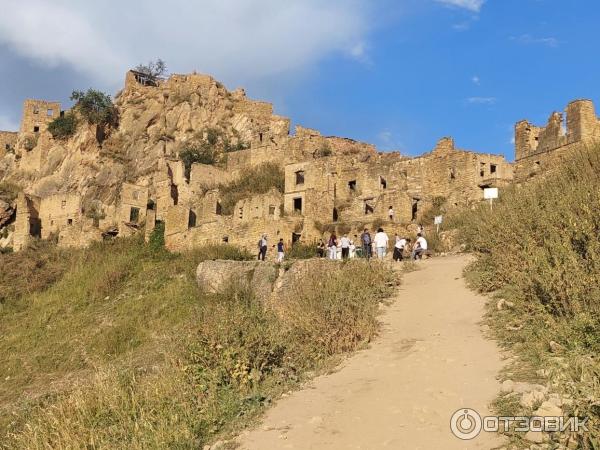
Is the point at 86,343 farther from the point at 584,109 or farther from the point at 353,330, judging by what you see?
the point at 584,109

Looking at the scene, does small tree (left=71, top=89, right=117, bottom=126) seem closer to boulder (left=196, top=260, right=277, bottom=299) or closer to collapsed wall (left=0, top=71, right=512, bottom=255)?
collapsed wall (left=0, top=71, right=512, bottom=255)

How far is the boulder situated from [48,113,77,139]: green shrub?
3585 cm

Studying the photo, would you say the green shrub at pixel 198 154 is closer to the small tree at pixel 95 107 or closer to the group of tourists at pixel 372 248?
the small tree at pixel 95 107

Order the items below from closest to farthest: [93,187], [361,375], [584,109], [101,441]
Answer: [101,441] → [361,375] → [584,109] → [93,187]

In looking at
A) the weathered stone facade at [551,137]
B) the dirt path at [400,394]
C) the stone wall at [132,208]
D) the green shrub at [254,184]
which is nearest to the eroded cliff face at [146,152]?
the stone wall at [132,208]

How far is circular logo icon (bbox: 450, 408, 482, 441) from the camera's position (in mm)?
6816

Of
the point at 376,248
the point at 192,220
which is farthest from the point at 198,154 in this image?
the point at 376,248

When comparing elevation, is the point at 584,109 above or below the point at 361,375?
above

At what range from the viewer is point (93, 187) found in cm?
4578

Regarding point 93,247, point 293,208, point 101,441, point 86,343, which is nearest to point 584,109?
point 293,208

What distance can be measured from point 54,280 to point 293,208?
39.3 ft

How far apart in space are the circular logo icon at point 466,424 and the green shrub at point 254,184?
28.6 m

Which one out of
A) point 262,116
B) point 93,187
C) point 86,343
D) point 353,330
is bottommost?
point 86,343

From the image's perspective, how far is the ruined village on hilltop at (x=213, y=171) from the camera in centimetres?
3084
